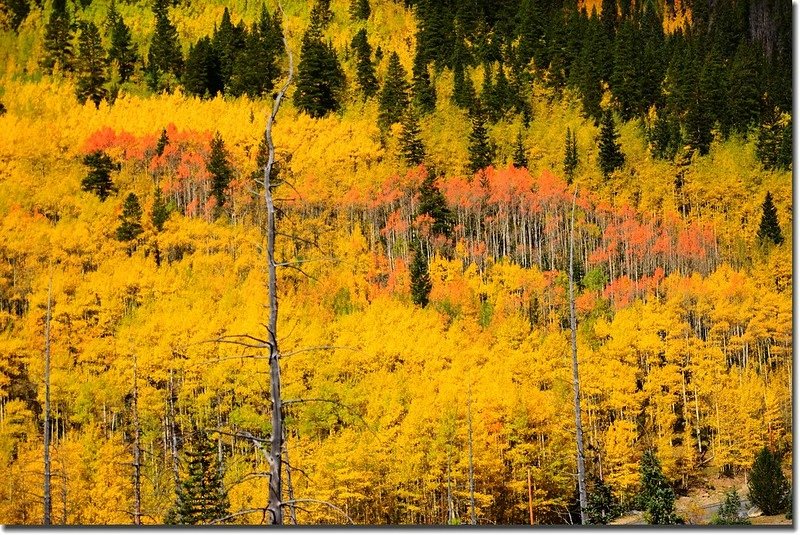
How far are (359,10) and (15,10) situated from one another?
28.2 metres

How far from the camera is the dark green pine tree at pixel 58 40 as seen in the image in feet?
102

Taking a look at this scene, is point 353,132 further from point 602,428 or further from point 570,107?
point 602,428

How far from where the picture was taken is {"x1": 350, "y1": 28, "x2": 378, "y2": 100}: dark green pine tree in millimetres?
37500

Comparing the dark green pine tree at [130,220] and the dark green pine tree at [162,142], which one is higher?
the dark green pine tree at [162,142]

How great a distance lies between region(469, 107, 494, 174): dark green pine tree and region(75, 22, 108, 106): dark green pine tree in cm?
1320

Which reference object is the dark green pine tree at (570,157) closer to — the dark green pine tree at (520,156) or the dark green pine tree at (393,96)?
the dark green pine tree at (520,156)

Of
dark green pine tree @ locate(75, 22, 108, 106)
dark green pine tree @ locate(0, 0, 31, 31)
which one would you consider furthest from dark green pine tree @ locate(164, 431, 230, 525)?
dark green pine tree @ locate(75, 22, 108, 106)

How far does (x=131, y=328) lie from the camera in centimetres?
1864

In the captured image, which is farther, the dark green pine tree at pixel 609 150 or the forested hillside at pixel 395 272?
the dark green pine tree at pixel 609 150

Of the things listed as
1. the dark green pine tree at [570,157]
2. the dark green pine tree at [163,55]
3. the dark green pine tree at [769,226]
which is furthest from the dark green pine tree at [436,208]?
the dark green pine tree at [163,55]

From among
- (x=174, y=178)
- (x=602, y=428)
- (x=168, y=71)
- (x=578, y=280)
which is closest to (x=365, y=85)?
(x=168, y=71)

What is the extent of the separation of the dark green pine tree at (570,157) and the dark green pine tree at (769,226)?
10.6 metres

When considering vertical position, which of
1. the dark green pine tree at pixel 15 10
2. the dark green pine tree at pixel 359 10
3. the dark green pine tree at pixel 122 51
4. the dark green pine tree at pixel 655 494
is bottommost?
the dark green pine tree at pixel 655 494

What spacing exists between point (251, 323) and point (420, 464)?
19.4 feet
